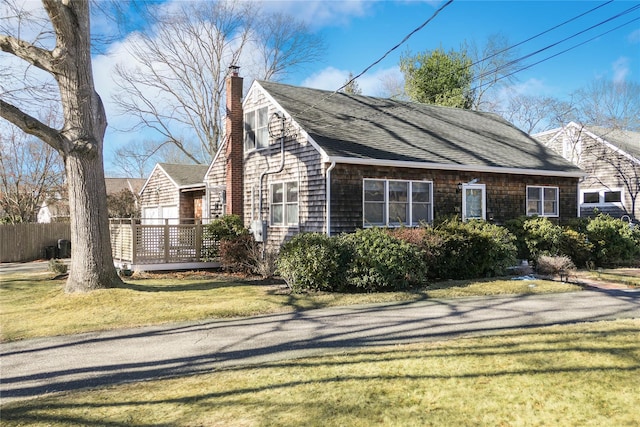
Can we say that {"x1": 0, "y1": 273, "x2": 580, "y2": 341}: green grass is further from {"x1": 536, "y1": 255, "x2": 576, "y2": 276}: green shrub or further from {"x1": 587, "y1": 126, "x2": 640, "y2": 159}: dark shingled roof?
{"x1": 587, "y1": 126, "x2": 640, "y2": 159}: dark shingled roof

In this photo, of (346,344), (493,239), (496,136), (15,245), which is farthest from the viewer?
(15,245)

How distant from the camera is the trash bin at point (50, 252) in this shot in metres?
22.7

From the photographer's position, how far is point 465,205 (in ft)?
52.9

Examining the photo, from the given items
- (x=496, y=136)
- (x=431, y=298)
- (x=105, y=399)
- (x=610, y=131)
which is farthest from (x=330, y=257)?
(x=610, y=131)

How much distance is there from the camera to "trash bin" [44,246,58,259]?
2267 cm

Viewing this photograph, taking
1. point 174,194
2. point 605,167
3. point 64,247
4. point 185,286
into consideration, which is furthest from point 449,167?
point 64,247

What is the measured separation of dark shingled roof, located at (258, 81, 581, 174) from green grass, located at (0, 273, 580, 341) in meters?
4.54

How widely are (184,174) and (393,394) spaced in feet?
77.2

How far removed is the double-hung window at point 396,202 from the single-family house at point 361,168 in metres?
0.03

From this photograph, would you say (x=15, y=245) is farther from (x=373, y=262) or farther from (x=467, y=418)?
(x=467, y=418)

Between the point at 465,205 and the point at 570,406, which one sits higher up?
the point at 465,205

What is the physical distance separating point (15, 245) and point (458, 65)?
26.3 meters

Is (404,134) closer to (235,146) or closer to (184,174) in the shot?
(235,146)

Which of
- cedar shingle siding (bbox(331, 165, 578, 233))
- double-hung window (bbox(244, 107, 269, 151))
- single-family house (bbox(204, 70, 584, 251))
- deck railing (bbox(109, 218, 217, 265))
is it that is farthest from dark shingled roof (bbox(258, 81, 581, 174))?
deck railing (bbox(109, 218, 217, 265))
